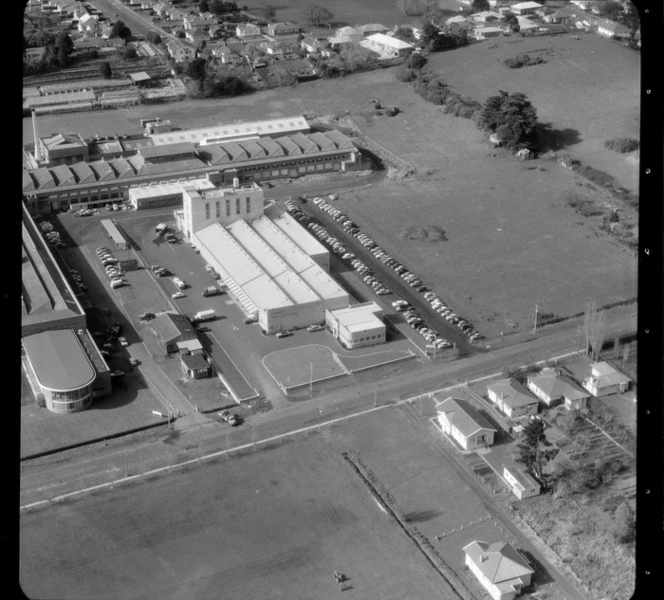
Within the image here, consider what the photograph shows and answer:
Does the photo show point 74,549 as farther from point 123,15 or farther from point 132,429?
point 123,15

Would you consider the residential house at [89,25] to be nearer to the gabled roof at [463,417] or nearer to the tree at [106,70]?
the tree at [106,70]

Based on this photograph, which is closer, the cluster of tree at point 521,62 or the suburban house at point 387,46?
the cluster of tree at point 521,62

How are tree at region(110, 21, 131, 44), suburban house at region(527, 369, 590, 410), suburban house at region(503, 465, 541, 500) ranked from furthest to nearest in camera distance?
tree at region(110, 21, 131, 44), suburban house at region(527, 369, 590, 410), suburban house at region(503, 465, 541, 500)

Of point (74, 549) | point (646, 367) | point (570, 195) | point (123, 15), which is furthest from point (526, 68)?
point (646, 367)

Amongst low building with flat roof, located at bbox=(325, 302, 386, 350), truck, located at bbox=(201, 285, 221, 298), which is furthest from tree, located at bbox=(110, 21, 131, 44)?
low building with flat roof, located at bbox=(325, 302, 386, 350)

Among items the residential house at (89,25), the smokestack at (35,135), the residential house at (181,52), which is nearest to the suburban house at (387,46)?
the residential house at (181,52)

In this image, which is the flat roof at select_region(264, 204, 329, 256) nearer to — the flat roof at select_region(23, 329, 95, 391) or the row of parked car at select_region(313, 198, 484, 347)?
the row of parked car at select_region(313, 198, 484, 347)
